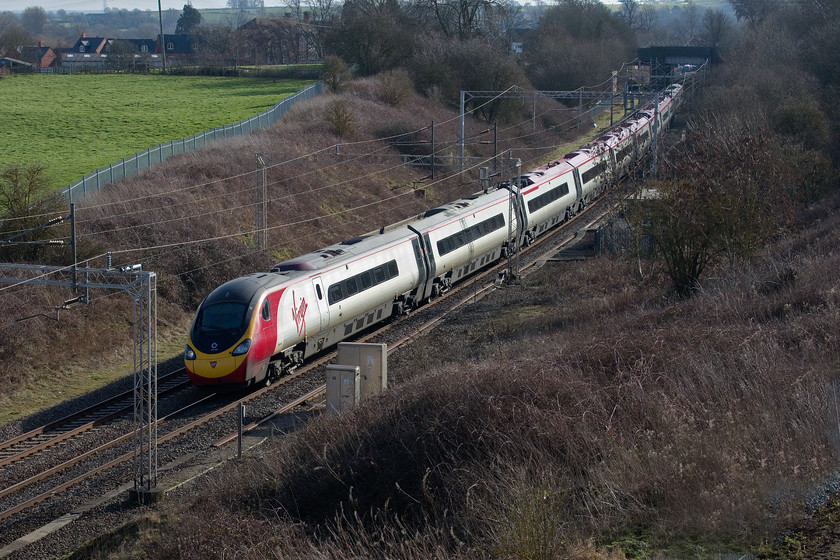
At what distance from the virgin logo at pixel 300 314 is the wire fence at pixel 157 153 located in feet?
41.9

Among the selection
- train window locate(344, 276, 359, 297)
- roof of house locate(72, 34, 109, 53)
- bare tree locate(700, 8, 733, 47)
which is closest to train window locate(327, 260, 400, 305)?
train window locate(344, 276, 359, 297)

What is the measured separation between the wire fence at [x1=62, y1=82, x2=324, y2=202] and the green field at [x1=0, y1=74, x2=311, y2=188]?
2836mm

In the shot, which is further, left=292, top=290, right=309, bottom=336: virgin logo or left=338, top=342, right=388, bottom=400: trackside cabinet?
left=292, top=290, right=309, bottom=336: virgin logo

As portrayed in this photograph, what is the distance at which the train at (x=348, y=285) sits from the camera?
17219 mm

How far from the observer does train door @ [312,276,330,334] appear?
62.3ft

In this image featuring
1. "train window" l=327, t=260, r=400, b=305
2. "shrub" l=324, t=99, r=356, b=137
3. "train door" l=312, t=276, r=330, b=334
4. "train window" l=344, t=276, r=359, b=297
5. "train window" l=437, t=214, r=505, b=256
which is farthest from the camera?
"shrub" l=324, t=99, r=356, b=137

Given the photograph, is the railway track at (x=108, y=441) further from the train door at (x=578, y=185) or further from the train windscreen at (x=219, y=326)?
the train door at (x=578, y=185)

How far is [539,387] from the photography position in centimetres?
1056

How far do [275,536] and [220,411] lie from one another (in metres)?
8.23

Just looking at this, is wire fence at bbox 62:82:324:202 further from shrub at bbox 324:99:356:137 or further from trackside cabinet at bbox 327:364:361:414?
trackside cabinet at bbox 327:364:361:414

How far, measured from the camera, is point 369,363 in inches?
635

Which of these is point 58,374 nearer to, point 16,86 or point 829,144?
point 829,144

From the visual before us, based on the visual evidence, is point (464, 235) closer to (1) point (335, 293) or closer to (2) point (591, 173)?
(1) point (335, 293)

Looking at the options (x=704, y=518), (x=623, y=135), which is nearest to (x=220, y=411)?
(x=704, y=518)
